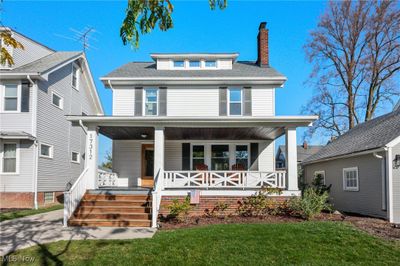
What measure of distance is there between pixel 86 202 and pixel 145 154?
211 inches

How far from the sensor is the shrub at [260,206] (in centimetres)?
1027

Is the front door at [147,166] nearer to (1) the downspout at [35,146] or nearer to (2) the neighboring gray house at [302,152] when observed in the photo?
(1) the downspout at [35,146]

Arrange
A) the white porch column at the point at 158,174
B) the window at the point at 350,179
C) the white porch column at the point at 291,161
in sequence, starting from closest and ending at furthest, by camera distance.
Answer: the white porch column at the point at 158,174
the white porch column at the point at 291,161
the window at the point at 350,179

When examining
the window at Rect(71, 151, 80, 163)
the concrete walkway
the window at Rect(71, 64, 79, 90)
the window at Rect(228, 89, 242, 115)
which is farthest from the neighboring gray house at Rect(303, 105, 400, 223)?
the window at Rect(71, 64, 79, 90)

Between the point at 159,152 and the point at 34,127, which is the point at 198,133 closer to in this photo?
the point at 159,152

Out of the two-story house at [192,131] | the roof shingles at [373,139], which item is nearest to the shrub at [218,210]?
the two-story house at [192,131]

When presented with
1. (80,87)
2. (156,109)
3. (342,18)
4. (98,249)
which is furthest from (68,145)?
(342,18)

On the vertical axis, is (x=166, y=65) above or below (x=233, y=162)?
above

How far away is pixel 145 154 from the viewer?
50.7 ft

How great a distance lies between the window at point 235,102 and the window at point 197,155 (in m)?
2.24

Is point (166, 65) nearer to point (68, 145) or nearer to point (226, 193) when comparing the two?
point (68, 145)

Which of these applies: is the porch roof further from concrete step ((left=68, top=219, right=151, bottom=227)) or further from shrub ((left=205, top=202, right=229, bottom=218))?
concrete step ((left=68, top=219, right=151, bottom=227))

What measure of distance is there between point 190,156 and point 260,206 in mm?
5733

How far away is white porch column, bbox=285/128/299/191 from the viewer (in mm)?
11039
